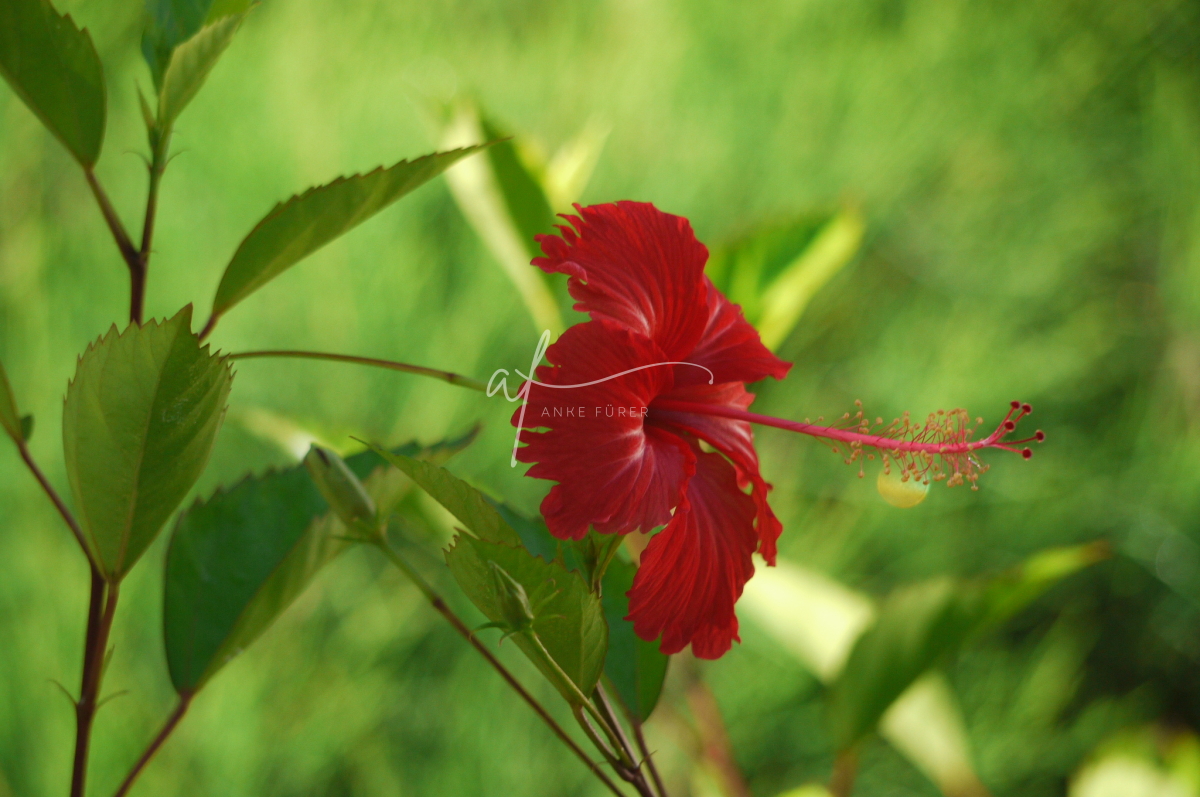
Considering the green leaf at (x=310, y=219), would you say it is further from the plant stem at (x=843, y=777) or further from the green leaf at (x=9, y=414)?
the plant stem at (x=843, y=777)

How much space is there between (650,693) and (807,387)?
744 millimetres

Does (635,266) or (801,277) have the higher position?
(635,266)

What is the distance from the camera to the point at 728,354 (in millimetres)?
337

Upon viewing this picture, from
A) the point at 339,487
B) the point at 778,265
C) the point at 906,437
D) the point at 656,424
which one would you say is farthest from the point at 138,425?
the point at 778,265

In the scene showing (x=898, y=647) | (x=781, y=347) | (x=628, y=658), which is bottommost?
(x=781, y=347)

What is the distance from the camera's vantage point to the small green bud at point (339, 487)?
0.95ft

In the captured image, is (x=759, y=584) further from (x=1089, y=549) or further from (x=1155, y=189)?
(x=1155, y=189)

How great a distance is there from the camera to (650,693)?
13.6 inches

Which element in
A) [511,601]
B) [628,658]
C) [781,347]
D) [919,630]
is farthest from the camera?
[781,347]

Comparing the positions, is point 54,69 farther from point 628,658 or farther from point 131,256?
point 628,658

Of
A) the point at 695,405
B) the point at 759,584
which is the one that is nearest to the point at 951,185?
the point at 759,584

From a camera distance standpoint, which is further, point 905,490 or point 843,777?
point 843,777

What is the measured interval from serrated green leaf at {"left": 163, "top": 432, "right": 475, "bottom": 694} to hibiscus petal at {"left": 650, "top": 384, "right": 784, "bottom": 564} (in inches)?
A: 3.5

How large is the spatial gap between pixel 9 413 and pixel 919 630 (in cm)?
44
